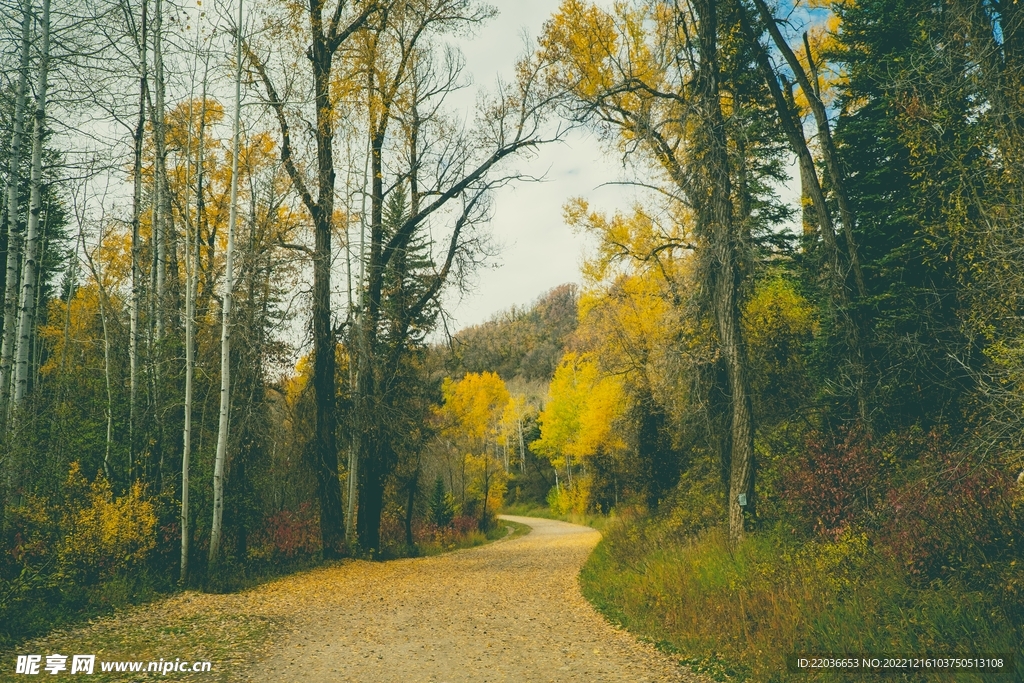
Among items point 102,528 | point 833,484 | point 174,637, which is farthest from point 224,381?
point 833,484

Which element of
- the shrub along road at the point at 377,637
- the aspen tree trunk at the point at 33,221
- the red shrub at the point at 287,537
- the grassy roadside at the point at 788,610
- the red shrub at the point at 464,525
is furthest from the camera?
the red shrub at the point at 464,525

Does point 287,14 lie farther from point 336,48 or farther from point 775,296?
point 775,296

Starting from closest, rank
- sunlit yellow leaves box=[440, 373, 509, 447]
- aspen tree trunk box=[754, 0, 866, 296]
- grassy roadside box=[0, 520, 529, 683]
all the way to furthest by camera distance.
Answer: grassy roadside box=[0, 520, 529, 683] → aspen tree trunk box=[754, 0, 866, 296] → sunlit yellow leaves box=[440, 373, 509, 447]

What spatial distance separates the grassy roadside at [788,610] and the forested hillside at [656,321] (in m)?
0.04

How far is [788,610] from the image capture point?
19.6ft

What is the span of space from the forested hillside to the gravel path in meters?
0.80

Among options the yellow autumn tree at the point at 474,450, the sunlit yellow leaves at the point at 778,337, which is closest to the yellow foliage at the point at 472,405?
the yellow autumn tree at the point at 474,450

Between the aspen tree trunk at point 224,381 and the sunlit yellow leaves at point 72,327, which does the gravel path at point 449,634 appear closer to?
the aspen tree trunk at point 224,381

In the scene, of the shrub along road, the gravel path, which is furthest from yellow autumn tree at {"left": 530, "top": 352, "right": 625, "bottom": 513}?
the shrub along road

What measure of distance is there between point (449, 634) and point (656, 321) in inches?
596

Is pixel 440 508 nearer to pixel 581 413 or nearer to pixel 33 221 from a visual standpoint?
pixel 581 413

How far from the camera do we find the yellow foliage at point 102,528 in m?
8.93

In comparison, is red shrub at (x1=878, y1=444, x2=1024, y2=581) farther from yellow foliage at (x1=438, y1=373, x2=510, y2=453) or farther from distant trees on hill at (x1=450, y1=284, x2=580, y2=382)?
distant trees on hill at (x1=450, y1=284, x2=580, y2=382)

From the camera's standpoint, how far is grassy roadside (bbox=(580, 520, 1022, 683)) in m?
4.80
